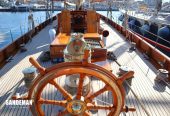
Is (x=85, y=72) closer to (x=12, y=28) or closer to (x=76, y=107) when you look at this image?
(x=76, y=107)

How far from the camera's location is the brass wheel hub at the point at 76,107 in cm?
202

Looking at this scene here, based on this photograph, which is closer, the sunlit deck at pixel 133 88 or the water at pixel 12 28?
the sunlit deck at pixel 133 88

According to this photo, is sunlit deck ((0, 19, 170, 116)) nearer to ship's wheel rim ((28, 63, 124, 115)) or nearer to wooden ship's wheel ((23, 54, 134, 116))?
wooden ship's wheel ((23, 54, 134, 116))

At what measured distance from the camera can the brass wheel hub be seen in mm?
2022

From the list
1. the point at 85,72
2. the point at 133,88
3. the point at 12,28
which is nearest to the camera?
the point at 85,72

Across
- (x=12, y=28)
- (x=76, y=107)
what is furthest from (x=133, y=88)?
(x=12, y=28)

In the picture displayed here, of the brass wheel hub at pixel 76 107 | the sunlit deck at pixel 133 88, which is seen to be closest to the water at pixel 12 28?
the sunlit deck at pixel 133 88

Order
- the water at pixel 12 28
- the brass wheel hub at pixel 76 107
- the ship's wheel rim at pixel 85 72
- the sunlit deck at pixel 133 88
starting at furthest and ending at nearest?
the water at pixel 12 28
the sunlit deck at pixel 133 88
the brass wheel hub at pixel 76 107
the ship's wheel rim at pixel 85 72

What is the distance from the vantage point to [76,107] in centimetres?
204

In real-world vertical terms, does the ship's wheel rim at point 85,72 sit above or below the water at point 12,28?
above

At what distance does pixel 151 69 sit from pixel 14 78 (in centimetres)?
314

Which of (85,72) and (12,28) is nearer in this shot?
(85,72)

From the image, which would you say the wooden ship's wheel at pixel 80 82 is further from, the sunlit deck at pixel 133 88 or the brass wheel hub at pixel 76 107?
the sunlit deck at pixel 133 88

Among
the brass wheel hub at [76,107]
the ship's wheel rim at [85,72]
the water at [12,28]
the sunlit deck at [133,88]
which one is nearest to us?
the ship's wheel rim at [85,72]
